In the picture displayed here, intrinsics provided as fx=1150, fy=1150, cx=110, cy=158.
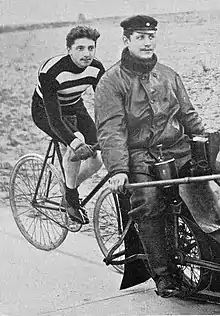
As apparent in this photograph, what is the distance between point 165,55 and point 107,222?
33.8 inches

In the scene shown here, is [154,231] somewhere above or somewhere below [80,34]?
below

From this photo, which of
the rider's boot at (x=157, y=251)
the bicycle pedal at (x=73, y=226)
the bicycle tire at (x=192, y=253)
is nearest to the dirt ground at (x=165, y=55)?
the bicycle pedal at (x=73, y=226)

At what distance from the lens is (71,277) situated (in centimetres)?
559

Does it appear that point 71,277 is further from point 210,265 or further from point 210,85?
point 210,85

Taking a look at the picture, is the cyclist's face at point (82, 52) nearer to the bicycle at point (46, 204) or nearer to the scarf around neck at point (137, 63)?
the scarf around neck at point (137, 63)

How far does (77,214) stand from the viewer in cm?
553

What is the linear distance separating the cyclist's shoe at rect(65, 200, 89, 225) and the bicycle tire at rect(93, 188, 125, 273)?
55 millimetres

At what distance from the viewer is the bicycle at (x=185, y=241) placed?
17.0 feet

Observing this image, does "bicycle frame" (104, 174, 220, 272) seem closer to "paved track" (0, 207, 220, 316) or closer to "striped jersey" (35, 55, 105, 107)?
"paved track" (0, 207, 220, 316)

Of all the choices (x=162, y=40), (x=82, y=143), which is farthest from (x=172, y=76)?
(x=82, y=143)

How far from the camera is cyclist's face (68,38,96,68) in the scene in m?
5.31

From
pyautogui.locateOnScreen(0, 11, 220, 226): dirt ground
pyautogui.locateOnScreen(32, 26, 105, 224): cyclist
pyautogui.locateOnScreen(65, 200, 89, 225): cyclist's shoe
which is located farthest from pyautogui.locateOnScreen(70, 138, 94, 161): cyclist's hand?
pyautogui.locateOnScreen(65, 200, 89, 225): cyclist's shoe

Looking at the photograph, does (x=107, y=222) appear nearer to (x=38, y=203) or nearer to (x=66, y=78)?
(x=38, y=203)

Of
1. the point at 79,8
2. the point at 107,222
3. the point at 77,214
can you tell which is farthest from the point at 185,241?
the point at 79,8
